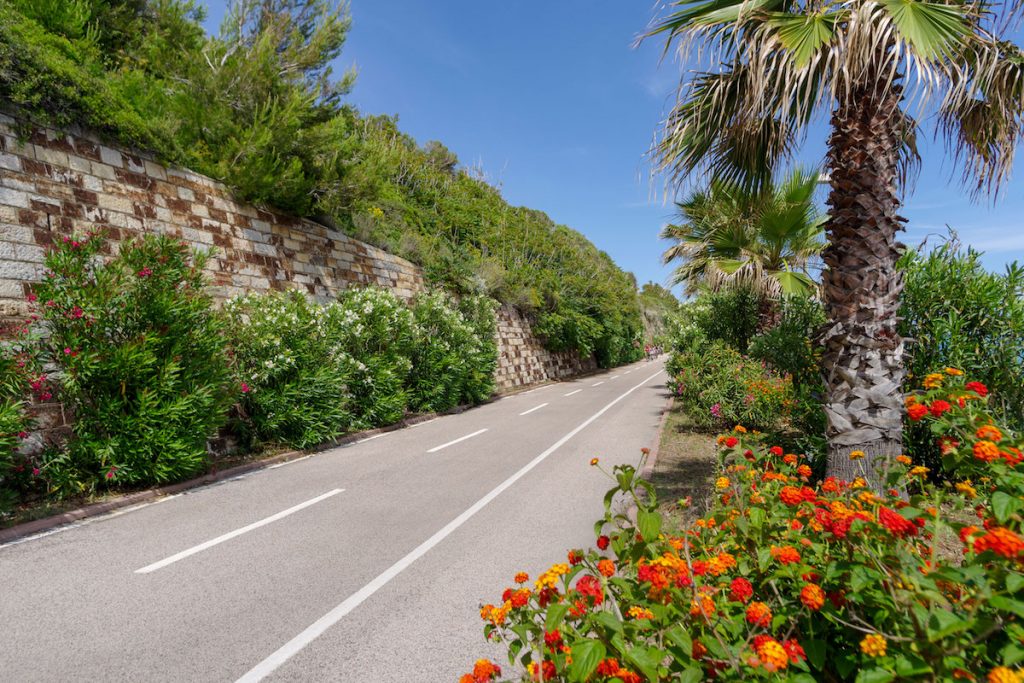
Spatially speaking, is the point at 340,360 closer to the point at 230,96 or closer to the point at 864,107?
the point at 230,96

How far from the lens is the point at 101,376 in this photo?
20.2ft

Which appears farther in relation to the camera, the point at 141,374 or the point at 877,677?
the point at 141,374

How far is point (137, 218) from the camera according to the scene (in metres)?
8.63

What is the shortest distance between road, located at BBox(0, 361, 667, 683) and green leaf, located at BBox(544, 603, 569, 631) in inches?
69.1

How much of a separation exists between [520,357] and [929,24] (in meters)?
20.3

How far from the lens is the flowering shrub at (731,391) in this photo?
878 cm

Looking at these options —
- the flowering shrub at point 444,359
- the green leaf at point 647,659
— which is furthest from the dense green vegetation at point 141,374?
the green leaf at point 647,659

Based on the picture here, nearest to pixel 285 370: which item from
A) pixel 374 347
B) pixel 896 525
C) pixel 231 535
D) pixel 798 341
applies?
pixel 374 347

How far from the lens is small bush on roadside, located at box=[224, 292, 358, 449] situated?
28.5 feet

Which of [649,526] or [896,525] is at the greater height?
[896,525]

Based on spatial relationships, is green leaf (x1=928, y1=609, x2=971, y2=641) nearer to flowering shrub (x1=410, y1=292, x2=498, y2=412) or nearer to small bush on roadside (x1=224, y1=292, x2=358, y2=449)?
small bush on roadside (x1=224, y1=292, x2=358, y2=449)

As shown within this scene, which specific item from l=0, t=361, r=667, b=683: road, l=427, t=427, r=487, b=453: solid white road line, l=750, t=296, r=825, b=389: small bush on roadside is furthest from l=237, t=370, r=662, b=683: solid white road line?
l=750, t=296, r=825, b=389: small bush on roadside

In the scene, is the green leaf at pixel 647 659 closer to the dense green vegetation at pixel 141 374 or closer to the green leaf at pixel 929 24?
the green leaf at pixel 929 24

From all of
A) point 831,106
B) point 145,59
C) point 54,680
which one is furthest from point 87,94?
point 831,106
